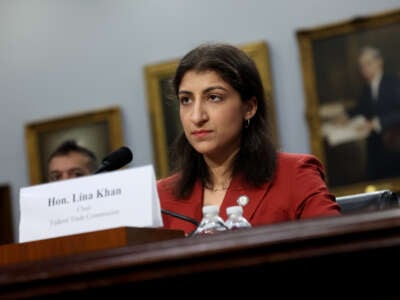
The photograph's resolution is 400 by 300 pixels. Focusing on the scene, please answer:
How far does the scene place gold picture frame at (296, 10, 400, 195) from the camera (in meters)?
7.96

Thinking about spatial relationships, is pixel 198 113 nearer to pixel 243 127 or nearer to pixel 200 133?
pixel 200 133

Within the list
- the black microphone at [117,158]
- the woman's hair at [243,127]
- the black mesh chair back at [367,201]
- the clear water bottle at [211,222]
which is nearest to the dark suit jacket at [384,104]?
the woman's hair at [243,127]

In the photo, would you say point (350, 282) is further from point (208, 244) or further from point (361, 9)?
point (361, 9)

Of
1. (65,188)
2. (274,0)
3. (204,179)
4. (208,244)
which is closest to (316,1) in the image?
(274,0)

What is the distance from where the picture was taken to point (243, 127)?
14.5 ft

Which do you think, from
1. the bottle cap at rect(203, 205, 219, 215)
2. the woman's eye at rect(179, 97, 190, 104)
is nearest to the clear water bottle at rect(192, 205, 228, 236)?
the bottle cap at rect(203, 205, 219, 215)

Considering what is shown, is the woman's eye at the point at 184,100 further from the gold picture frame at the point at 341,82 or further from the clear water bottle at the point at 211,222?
the gold picture frame at the point at 341,82

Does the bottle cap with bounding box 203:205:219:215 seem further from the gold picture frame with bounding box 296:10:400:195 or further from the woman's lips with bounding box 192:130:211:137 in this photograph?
the gold picture frame with bounding box 296:10:400:195

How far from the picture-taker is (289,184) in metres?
4.07

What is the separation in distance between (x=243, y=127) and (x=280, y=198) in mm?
542

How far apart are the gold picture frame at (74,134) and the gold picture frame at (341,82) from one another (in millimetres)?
1926

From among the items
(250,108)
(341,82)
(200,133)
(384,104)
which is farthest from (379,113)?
(200,133)

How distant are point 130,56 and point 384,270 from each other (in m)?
7.19

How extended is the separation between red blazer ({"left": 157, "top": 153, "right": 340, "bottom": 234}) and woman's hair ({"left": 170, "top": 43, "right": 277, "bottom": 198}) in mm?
48
